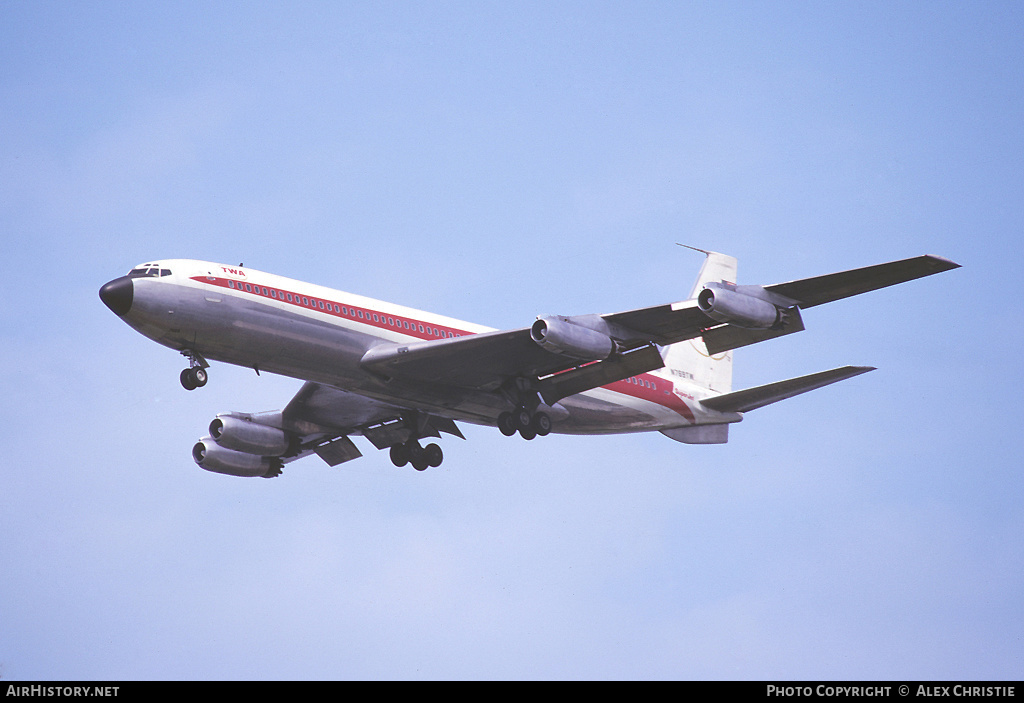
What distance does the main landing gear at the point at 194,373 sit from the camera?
33250 millimetres

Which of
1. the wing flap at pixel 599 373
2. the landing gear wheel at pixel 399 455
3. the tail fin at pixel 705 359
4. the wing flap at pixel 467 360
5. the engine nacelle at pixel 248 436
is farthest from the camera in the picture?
the tail fin at pixel 705 359

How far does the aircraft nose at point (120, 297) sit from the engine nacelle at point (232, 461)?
10.7 metres

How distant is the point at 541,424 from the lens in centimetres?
3781

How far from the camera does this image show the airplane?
3266 cm

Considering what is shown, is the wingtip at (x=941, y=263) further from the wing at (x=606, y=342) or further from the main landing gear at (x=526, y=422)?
the main landing gear at (x=526, y=422)

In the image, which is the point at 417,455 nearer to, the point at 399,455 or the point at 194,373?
the point at 399,455

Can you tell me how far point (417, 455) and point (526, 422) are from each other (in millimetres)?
5859

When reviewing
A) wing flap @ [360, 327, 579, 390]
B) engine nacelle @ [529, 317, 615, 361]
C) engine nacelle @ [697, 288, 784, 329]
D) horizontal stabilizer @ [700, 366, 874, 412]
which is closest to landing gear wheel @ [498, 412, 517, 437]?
wing flap @ [360, 327, 579, 390]

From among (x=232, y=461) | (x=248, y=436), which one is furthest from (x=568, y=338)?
(x=232, y=461)

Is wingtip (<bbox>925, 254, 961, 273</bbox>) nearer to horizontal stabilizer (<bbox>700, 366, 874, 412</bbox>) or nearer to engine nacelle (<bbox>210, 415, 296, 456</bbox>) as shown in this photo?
horizontal stabilizer (<bbox>700, 366, 874, 412</bbox>)

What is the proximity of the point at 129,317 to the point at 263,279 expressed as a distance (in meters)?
3.87

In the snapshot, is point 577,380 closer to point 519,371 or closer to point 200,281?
point 519,371

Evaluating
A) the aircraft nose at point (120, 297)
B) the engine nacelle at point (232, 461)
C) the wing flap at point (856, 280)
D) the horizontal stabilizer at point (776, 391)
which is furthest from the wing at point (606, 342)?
the engine nacelle at point (232, 461)
